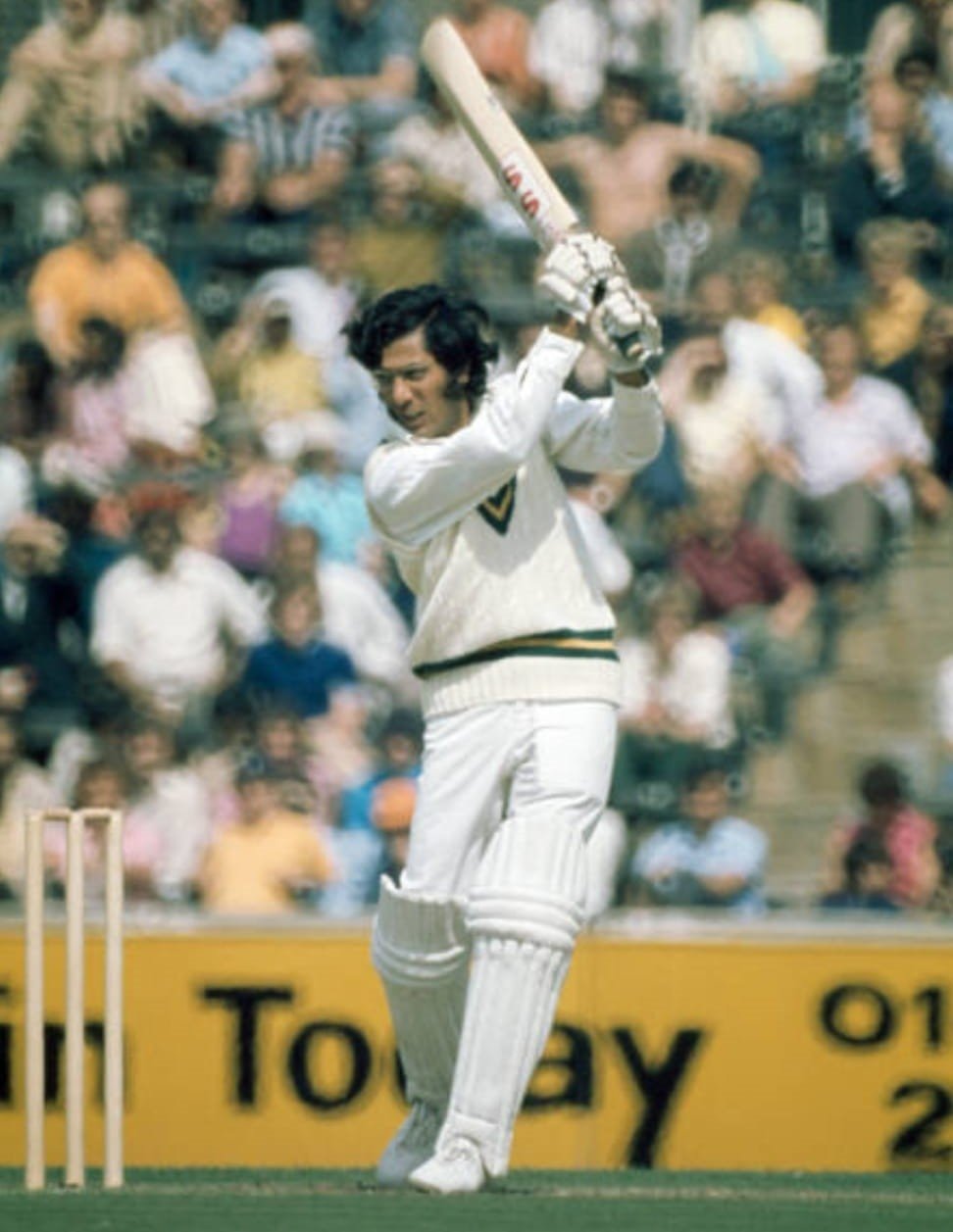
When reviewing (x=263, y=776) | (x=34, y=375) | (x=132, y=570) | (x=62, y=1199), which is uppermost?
(x=34, y=375)

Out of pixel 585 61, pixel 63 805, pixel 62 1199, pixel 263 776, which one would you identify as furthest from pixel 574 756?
pixel 585 61

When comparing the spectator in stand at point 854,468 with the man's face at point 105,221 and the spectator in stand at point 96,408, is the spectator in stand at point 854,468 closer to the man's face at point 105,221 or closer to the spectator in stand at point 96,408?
the spectator in stand at point 96,408

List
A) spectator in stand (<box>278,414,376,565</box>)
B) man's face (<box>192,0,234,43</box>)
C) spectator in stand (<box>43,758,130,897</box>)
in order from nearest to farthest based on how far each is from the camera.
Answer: spectator in stand (<box>43,758,130,897</box>)
spectator in stand (<box>278,414,376,565</box>)
man's face (<box>192,0,234,43</box>)

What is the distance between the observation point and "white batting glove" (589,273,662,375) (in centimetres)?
553

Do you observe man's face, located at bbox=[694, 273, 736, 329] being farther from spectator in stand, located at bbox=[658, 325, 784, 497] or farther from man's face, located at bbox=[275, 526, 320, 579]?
man's face, located at bbox=[275, 526, 320, 579]

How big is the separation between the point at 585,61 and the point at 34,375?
7.23 ft

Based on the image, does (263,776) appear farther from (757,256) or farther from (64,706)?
(757,256)

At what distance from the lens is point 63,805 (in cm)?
929

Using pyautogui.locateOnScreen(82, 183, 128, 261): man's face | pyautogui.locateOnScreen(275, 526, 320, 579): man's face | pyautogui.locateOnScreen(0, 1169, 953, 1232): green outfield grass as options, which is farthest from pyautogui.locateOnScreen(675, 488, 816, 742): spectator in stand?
pyautogui.locateOnScreen(0, 1169, 953, 1232): green outfield grass

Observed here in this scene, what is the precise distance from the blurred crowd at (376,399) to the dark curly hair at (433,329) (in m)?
2.96

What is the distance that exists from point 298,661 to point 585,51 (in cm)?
268

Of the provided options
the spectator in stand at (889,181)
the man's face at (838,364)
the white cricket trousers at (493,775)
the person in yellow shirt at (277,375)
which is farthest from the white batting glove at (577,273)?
the spectator in stand at (889,181)

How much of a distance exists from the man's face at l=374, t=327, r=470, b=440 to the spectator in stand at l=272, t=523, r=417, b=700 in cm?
361

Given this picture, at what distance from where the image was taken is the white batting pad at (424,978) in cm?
570
